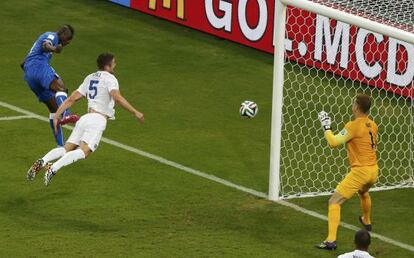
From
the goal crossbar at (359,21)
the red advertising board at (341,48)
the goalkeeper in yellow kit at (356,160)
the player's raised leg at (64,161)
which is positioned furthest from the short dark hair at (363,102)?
the red advertising board at (341,48)

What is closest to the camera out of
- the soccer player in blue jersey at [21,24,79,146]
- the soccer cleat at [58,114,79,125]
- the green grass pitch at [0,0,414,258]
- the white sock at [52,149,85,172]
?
the green grass pitch at [0,0,414,258]

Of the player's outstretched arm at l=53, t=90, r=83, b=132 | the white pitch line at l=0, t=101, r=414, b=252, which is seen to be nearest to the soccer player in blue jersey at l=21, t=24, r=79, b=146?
the white pitch line at l=0, t=101, r=414, b=252

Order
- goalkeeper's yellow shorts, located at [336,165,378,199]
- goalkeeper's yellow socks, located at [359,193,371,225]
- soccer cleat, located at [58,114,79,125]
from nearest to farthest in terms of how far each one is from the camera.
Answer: goalkeeper's yellow shorts, located at [336,165,378,199] < goalkeeper's yellow socks, located at [359,193,371,225] < soccer cleat, located at [58,114,79,125]

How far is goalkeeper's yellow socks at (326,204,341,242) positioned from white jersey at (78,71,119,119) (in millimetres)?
3017

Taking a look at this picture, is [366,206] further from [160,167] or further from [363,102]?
[160,167]

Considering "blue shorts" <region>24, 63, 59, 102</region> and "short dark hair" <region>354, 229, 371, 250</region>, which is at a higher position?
"blue shorts" <region>24, 63, 59, 102</region>

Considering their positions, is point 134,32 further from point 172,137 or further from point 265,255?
point 265,255

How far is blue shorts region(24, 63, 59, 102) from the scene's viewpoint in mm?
17781

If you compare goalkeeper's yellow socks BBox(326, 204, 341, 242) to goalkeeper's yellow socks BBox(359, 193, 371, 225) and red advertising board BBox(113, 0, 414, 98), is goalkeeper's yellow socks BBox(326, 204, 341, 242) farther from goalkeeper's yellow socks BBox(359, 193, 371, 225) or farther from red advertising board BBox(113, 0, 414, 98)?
red advertising board BBox(113, 0, 414, 98)

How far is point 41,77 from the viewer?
17781mm

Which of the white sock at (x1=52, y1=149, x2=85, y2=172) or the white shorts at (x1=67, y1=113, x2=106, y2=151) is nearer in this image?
the white sock at (x1=52, y1=149, x2=85, y2=172)

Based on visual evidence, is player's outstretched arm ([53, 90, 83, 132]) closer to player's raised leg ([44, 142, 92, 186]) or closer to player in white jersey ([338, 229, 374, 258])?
player's raised leg ([44, 142, 92, 186])

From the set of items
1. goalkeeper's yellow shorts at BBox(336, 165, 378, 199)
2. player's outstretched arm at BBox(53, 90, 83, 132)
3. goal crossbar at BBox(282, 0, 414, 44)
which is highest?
goal crossbar at BBox(282, 0, 414, 44)

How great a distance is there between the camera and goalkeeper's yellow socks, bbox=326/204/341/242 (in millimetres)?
14547
